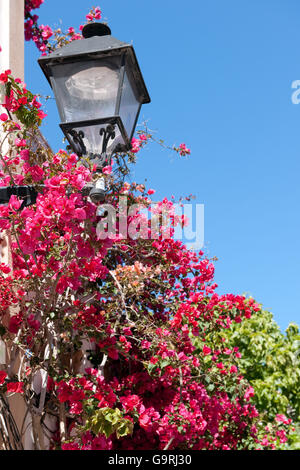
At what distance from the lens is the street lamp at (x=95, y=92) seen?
10.2ft

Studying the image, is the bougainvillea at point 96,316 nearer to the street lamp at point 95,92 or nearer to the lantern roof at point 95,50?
the street lamp at point 95,92

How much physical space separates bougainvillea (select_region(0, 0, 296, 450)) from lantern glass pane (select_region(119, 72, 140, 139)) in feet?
1.13

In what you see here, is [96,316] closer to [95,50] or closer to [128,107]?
[128,107]

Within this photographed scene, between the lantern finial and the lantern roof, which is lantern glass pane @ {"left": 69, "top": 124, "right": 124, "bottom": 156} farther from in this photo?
the lantern finial

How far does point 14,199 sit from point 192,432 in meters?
3.44

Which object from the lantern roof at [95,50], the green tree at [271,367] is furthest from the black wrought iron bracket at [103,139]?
the green tree at [271,367]

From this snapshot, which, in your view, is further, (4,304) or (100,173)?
(4,304)

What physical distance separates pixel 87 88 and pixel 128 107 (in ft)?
0.85

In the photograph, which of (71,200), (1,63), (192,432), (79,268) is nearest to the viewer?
(71,200)

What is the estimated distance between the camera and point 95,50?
3.16 m

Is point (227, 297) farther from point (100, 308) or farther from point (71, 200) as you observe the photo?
point (71, 200)

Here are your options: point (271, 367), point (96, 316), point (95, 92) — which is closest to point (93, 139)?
point (95, 92)

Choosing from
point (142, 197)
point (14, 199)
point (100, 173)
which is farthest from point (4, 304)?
point (142, 197)

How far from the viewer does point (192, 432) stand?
230 inches
